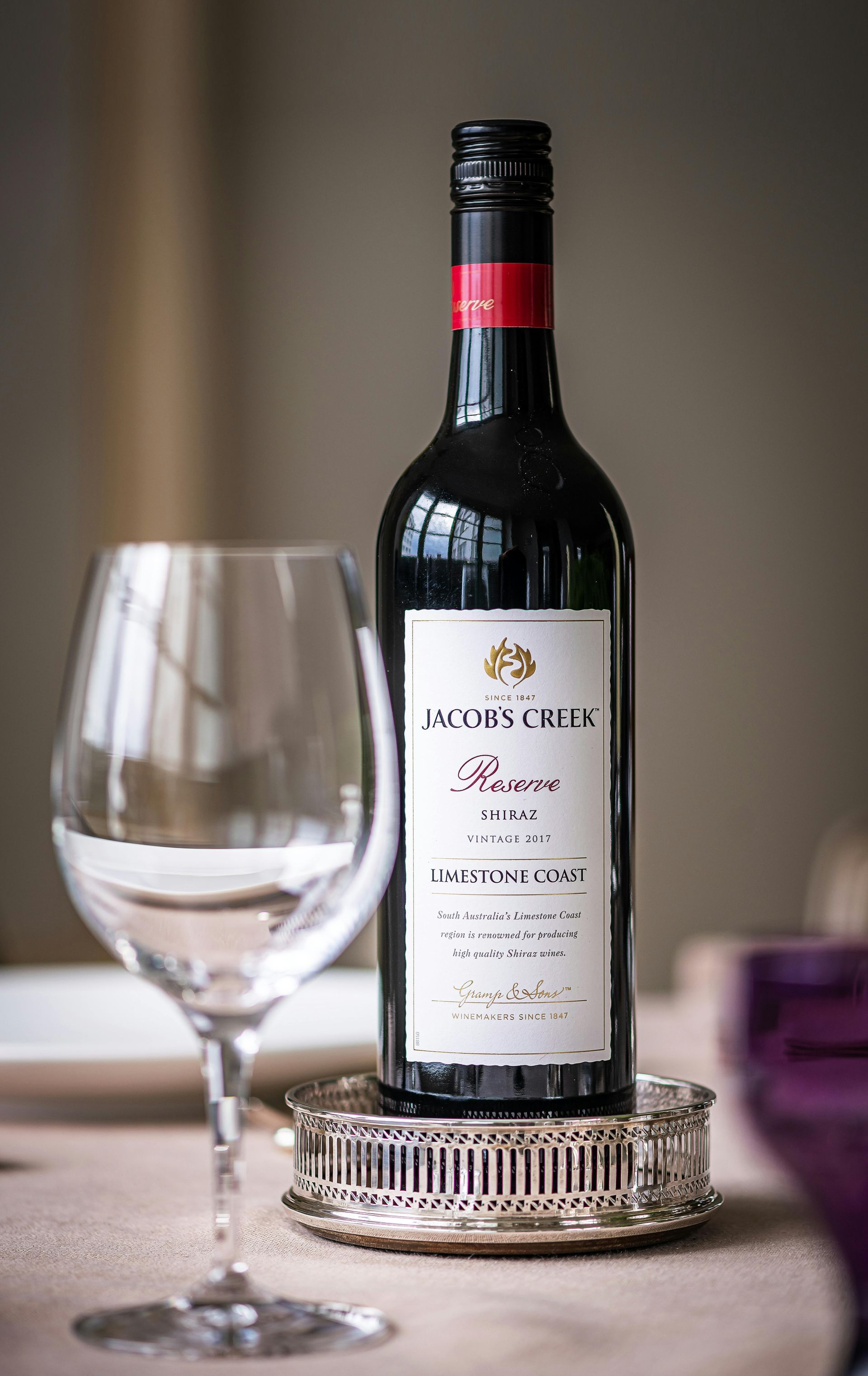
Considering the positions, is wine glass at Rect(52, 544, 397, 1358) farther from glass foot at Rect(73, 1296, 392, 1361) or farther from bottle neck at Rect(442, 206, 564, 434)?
bottle neck at Rect(442, 206, 564, 434)

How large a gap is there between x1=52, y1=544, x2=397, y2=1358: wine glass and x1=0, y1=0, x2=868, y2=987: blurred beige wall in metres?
2.73

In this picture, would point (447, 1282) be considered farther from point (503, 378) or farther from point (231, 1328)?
point (503, 378)

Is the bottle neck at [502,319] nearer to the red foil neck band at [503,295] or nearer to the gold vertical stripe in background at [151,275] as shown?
the red foil neck band at [503,295]

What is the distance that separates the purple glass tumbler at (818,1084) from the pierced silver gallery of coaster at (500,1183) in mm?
180

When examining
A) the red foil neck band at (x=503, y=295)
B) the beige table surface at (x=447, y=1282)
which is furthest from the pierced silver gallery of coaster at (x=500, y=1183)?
the red foil neck band at (x=503, y=295)

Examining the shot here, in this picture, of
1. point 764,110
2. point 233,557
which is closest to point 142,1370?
point 233,557

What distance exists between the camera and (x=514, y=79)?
3369 mm

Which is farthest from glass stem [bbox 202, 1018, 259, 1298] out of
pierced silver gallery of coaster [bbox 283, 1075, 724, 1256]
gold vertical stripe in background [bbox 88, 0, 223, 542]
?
gold vertical stripe in background [bbox 88, 0, 223, 542]

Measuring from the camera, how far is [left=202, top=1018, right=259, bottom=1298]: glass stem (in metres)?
0.54

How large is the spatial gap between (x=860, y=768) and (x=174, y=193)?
1.79m

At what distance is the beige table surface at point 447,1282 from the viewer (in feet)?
1.68

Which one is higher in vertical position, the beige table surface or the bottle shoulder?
the bottle shoulder

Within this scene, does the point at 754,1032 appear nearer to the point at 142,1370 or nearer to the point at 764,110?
the point at 142,1370

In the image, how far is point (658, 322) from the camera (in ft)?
10.9
